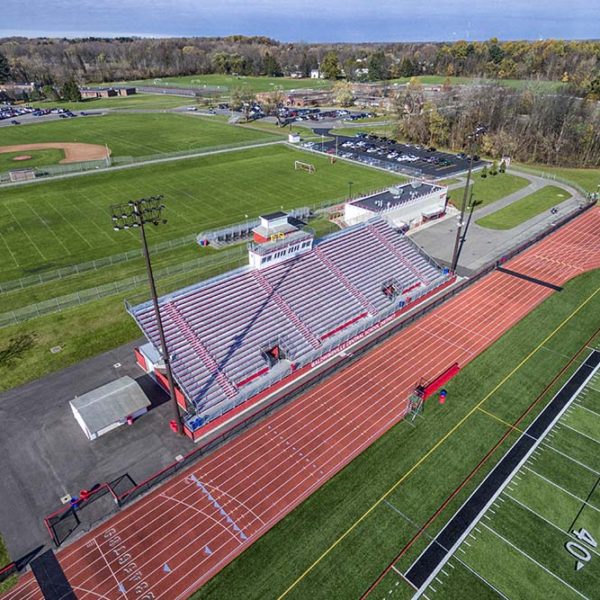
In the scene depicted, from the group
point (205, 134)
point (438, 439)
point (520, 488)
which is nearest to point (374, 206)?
point (438, 439)

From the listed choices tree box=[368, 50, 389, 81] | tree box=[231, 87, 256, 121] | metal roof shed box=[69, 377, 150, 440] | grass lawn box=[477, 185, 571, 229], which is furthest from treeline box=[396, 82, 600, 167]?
tree box=[368, 50, 389, 81]

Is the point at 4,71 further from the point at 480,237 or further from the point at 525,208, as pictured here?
the point at 480,237

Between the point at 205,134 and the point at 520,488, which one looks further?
the point at 205,134

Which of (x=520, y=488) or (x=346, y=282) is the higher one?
(x=346, y=282)

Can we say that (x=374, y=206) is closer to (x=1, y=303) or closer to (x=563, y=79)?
(x=1, y=303)

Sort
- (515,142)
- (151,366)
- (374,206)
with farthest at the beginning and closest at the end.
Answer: (515,142) → (374,206) → (151,366)

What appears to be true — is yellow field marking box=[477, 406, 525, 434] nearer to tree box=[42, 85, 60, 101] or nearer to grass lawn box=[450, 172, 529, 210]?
grass lawn box=[450, 172, 529, 210]
